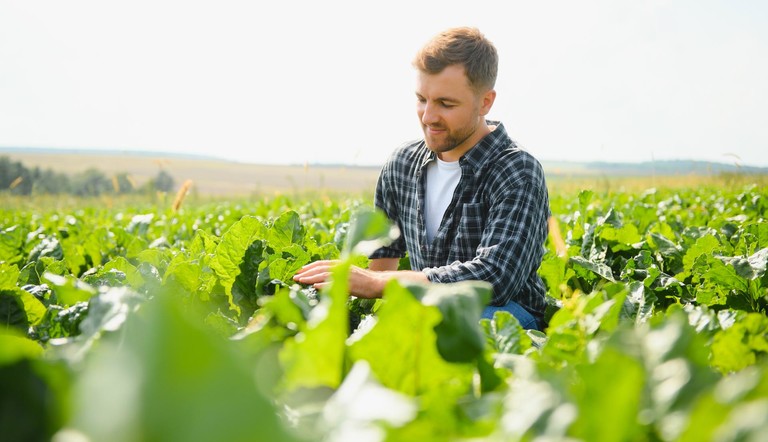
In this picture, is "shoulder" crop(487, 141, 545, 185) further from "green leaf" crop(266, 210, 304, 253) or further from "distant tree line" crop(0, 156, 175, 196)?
"distant tree line" crop(0, 156, 175, 196)

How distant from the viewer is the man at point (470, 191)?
3.09m

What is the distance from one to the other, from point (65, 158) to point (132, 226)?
7143 cm

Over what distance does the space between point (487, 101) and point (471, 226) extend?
2.53ft

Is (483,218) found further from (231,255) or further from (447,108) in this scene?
(231,255)

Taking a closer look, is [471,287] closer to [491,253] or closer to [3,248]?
[491,253]

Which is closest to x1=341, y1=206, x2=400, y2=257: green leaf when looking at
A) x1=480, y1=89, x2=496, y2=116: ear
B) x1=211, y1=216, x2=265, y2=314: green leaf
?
x1=211, y1=216, x2=265, y2=314: green leaf

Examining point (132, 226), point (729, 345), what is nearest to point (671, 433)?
point (729, 345)

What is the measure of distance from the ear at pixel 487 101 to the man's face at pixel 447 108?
0.04 metres

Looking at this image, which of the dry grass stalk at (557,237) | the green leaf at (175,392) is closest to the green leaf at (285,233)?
the dry grass stalk at (557,237)

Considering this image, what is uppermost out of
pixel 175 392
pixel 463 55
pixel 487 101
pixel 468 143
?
pixel 463 55

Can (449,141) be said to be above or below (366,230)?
above

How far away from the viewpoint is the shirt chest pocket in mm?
3414

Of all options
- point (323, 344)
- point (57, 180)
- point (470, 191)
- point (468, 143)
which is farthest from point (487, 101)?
point (57, 180)

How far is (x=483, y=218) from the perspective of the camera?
3.43m
